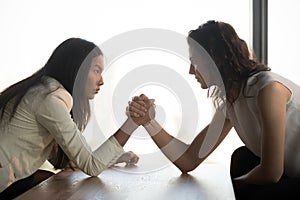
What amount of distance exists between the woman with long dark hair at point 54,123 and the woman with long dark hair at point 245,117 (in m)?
0.23

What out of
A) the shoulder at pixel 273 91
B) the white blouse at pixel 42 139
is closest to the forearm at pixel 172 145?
the white blouse at pixel 42 139

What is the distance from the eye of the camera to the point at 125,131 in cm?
183

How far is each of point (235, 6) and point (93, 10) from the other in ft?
3.09

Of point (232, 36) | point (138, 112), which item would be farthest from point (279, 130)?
point (138, 112)

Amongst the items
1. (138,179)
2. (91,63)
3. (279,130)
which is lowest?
(138,179)

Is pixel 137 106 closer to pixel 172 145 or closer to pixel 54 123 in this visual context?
pixel 172 145

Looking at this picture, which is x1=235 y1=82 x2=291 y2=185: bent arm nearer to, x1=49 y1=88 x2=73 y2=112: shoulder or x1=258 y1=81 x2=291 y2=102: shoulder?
x1=258 y1=81 x2=291 y2=102: shoulder

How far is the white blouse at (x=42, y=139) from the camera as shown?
5.53 feet

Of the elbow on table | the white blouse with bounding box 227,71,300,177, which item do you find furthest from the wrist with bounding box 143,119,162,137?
the white blouse with bounding box 227,71,300,177

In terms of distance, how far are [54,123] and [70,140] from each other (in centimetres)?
9

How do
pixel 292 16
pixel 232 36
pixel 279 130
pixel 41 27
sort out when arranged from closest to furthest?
pixel 279 130
pixel 232 36
pixel 292 16
pixel 41 27

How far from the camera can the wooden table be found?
1279mm

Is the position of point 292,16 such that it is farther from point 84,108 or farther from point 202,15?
point 84,108

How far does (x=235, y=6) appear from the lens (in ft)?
9.68
